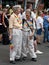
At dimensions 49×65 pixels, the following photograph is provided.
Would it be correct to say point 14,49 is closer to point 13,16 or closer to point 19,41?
point 19,41

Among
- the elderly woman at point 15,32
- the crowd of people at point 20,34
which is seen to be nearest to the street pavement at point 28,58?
the crowd of people at point 20,34

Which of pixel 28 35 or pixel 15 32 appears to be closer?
pixel 15 32

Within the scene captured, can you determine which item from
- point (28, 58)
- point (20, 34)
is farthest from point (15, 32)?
point (28, 58)

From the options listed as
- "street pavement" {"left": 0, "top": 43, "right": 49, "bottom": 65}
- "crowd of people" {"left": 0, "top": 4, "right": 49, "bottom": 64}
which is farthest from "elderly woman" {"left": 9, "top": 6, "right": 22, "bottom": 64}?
"street pavement" {"left": 0, "top": 43, "right": 49, "bottom": 65}

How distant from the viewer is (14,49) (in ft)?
30.8

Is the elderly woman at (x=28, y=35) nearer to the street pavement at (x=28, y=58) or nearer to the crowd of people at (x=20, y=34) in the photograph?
the crowd of people at (x=20, y=34)

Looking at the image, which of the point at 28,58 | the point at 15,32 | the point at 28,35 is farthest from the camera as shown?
the point at 28,58

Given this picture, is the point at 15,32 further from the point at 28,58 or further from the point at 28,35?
the point at 28,58

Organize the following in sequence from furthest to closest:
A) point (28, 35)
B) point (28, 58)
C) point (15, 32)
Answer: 1. point (28, 58)
2. point (28, 35)
3. point (15, 32)

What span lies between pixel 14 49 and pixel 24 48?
1.56 feet

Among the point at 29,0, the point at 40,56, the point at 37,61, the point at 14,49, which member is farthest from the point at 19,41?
the point at 29,0

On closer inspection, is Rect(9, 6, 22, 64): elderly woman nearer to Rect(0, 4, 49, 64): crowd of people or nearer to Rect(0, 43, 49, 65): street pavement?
Rect(0, 4, 49, 64): crowd of people

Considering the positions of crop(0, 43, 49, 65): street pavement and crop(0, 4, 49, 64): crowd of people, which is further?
crop(0, 43, 49, 65): street pavement

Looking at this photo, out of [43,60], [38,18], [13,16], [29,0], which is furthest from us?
[29,0]
